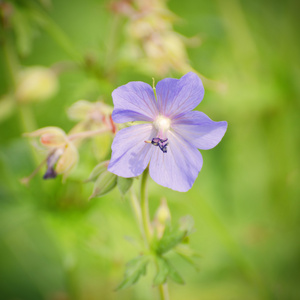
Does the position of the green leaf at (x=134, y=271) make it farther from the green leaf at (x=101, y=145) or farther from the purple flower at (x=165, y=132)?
the green leaf at (x=101, y=145)

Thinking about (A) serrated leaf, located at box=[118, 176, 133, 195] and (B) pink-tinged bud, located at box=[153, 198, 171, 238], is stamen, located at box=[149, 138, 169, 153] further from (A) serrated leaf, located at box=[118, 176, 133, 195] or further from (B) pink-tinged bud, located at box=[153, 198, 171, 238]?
(B) pink-tinged bud, located at box=[153, 198, 171, 238]

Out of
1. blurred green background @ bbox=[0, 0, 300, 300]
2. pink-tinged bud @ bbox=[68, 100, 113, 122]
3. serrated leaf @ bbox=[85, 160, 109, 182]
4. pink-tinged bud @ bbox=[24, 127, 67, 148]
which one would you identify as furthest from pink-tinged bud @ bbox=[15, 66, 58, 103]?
serrated leaf @ bbox=[85, 160, 109, 182]

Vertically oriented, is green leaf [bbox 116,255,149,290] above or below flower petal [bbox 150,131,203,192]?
below

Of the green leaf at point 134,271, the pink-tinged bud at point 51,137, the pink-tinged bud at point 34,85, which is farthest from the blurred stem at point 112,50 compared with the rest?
the green leaf at point 134,271

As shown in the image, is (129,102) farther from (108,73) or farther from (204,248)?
(204,248)

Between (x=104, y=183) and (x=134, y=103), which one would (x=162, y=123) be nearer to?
(x=134, y=103)

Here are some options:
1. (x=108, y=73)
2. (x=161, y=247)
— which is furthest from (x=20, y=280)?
(x=161, y=247)
